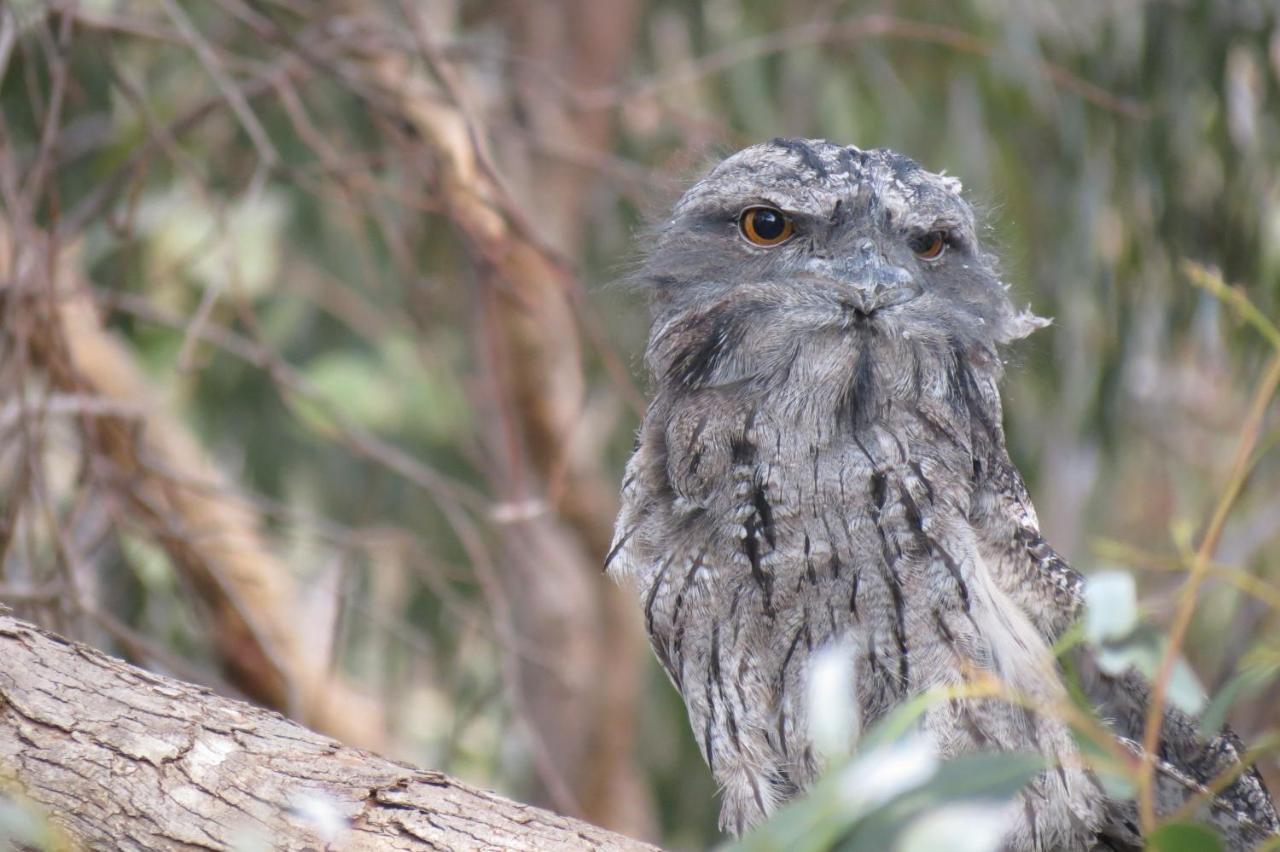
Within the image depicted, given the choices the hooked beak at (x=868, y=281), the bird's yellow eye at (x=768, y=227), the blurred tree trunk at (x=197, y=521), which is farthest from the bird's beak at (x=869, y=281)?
the blurred tree trunk at (x=197, y=521)

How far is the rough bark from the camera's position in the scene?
5.57 feet

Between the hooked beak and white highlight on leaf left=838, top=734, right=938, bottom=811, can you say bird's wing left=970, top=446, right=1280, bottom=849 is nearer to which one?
the hooked beak

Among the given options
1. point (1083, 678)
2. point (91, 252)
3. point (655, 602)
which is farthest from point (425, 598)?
point (1083, 678)

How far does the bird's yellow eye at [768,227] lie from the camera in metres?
2.29

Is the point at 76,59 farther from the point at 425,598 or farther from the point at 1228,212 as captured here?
the point at 1228,212

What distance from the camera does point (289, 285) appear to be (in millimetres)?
5277

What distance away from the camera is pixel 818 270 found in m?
2.21

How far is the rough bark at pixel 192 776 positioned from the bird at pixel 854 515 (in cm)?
51

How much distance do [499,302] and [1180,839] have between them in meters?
3.52

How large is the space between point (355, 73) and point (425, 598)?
6.86 ft

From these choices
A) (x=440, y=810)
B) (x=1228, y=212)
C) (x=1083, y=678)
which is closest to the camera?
(x=440, y=810)

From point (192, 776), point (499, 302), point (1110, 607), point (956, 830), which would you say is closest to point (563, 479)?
point (499, 302)

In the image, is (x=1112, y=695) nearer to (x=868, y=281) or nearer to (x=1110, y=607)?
(x=868, y=281)

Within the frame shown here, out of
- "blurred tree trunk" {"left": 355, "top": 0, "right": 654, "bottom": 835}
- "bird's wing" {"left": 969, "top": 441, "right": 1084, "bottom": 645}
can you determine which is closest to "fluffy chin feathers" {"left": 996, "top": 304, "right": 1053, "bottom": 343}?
"bird's wing" {"left": 969, "top": 441, "right": 1084, "bottom": 645}
